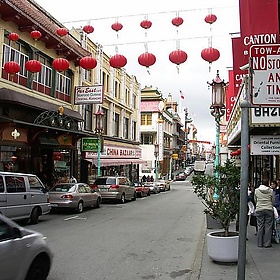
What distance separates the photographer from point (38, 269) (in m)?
5.89

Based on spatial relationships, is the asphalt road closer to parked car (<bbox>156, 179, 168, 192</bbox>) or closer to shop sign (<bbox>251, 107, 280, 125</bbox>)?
shop sign (<bbox>251, 107, 280, 125</bbox>)

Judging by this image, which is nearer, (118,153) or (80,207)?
(80,207)

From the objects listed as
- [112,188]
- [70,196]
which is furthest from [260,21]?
[112,188]

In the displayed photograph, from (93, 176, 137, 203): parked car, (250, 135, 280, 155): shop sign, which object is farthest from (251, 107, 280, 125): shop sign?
→ (93, 176, 137, 203): parked car

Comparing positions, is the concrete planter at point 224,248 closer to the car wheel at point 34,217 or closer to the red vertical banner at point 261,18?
the red vertical banner at point 261,18

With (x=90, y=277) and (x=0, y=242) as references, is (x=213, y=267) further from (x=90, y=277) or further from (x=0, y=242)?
(x=0, y=242)

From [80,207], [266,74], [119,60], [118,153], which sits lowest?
[80,207]

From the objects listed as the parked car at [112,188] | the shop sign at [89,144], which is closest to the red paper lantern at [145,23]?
the parked car at [112,188]

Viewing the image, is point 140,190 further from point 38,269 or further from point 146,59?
point 38,269

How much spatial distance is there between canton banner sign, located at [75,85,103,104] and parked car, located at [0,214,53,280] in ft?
68.8

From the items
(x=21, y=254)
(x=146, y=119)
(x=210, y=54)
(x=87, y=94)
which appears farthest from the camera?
(x=146, y=119)

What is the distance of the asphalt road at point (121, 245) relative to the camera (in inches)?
307

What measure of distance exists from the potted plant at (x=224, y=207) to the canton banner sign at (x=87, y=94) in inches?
732

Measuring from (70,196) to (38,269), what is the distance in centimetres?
1193
